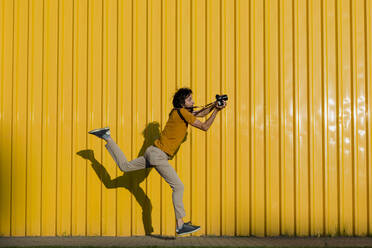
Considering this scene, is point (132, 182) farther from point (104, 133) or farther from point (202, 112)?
point (202, 112)

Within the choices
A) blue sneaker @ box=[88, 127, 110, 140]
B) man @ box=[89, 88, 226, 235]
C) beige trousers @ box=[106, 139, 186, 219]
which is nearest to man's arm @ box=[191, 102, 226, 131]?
man @ box=[89, 88, 226, 235]

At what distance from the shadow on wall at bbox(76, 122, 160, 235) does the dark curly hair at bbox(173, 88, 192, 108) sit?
0.52 metres

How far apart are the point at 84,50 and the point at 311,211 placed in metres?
3.59

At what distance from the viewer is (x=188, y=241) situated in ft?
18.7

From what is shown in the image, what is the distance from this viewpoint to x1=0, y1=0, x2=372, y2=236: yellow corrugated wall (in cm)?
607

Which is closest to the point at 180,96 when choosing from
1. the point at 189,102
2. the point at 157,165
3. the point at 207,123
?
the point at 189,102

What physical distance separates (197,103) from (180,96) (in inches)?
Result: 18.2

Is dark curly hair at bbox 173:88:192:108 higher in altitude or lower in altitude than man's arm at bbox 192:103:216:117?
higher

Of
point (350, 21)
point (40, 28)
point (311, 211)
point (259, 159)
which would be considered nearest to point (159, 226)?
point (259, 159)

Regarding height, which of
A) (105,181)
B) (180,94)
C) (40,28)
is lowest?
(105,181)

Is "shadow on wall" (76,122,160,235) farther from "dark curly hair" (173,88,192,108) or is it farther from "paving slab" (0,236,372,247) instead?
"dark curly hair" (173,88,192,108)

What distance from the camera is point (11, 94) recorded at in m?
6.28

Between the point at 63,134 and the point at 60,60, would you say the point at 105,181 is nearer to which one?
the point at 63,134

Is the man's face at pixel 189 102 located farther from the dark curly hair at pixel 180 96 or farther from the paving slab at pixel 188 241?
the paving slab at pixel 188 241
